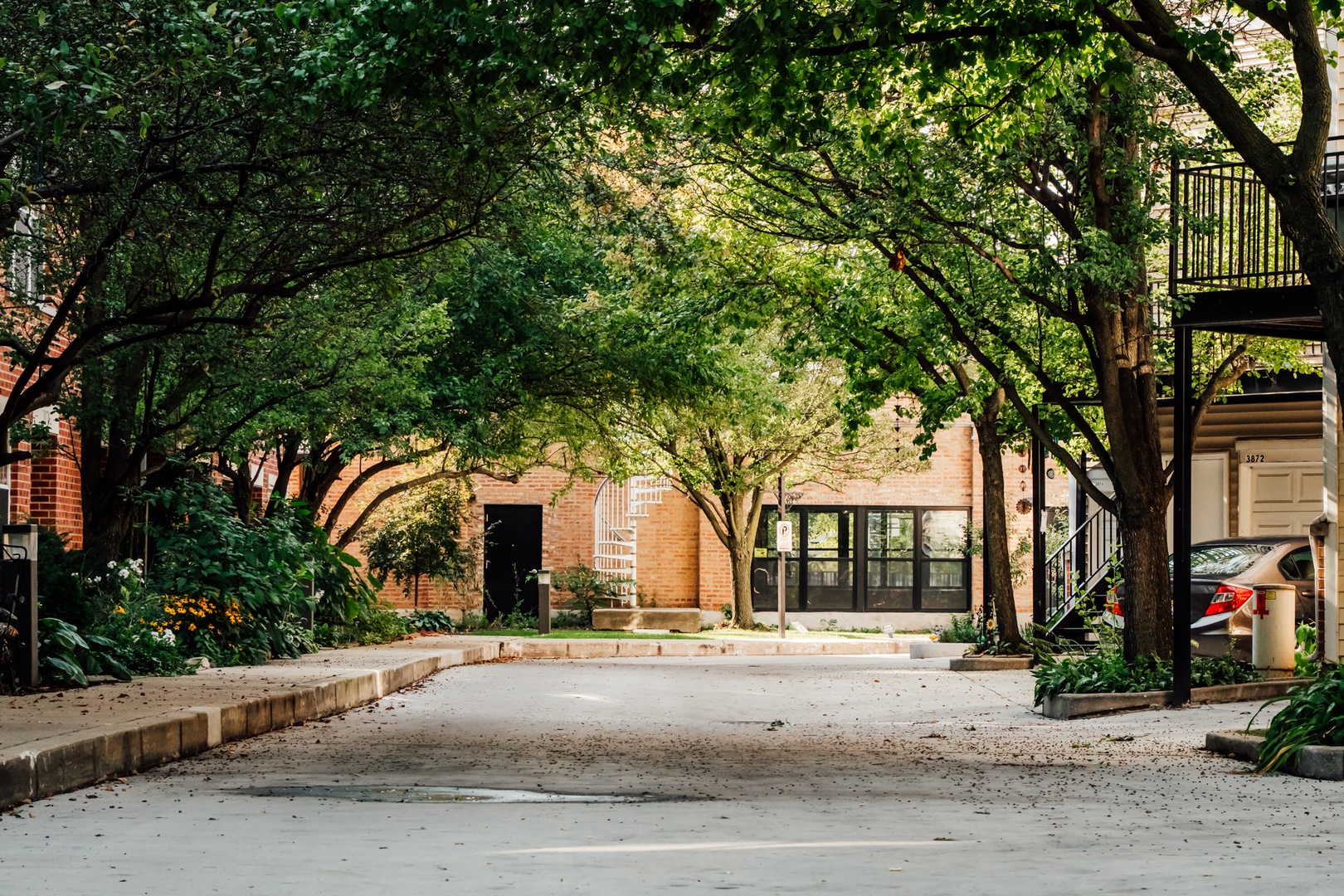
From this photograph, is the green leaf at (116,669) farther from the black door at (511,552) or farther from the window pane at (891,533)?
the window pane at (891,533)

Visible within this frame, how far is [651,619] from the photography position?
29.1 m

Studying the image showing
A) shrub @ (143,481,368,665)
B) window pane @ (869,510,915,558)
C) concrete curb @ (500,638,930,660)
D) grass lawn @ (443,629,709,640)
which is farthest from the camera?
window pane @ (869,510,915,558)

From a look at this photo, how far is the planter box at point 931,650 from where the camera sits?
23297 millimetres

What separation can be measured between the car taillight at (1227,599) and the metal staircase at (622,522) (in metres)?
16.2

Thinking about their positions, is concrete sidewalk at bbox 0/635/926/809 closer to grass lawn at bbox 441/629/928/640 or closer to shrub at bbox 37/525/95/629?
shrub at bbox 37/525/95/629

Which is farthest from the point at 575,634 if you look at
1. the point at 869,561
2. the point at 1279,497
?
the point at 1279,497

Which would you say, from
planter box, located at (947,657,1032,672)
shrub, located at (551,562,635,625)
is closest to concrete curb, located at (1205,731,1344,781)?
planter box, located at (947,657,1032,672)

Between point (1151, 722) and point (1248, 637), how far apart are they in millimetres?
4011

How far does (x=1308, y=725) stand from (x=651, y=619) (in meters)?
21.5

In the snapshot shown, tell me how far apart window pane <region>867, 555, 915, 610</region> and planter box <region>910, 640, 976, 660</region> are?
25.1ft

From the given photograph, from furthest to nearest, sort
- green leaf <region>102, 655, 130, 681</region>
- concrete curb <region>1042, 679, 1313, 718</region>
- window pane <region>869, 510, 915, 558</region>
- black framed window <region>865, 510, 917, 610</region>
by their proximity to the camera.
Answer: window pane <region>869, 510, 915, 558</region>, black framed window <region>865, 510, 917, 610</region>, concrete curb <region>1042, 679, 1313, 718</region>, green leaf <region>102, 655, 130, 681</region>

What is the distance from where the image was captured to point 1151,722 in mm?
Answer: 11047

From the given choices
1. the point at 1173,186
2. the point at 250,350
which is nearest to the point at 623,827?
the point at 1173,186

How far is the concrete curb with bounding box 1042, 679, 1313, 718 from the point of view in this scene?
39.8ft
